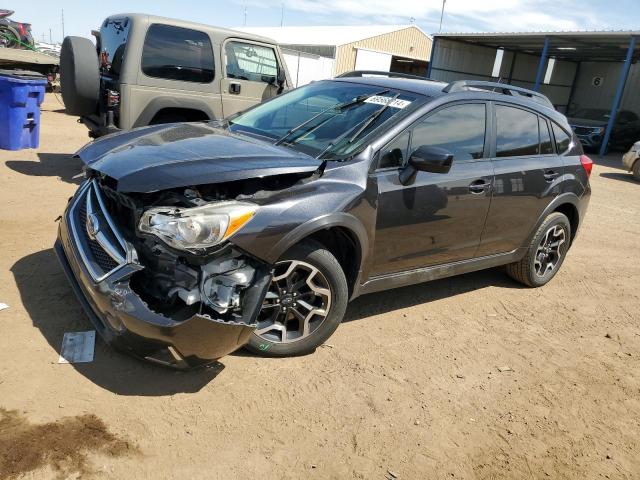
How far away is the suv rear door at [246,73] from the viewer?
7359 millimetres

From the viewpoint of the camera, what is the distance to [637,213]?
9328 millimetres

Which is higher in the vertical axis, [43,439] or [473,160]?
[473,160]

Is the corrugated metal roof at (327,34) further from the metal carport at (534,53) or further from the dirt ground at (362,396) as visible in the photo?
the dirt ground at (362,396)

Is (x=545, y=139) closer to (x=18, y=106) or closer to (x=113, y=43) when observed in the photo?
(x=113, y=43)

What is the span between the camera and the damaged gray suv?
2768mm

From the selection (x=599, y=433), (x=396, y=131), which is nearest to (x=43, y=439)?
(x=396, y=131)

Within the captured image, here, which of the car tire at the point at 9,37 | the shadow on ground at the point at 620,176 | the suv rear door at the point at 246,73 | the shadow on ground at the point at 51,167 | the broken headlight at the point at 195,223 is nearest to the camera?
the broken headlight at the point at 195,223

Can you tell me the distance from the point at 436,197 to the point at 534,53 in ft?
100

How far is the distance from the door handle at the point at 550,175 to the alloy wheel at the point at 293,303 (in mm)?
2461

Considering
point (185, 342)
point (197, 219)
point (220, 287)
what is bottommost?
point (185, 342)

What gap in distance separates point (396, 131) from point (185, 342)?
1921 mm

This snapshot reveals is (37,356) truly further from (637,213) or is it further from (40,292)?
(637,213)

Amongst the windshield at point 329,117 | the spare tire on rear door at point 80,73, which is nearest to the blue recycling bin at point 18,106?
the spare tire on rear door at point 80,73

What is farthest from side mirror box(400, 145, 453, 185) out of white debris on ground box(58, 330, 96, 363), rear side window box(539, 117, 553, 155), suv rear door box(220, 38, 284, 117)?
suv rear door box(220, 38, 284, 117)
